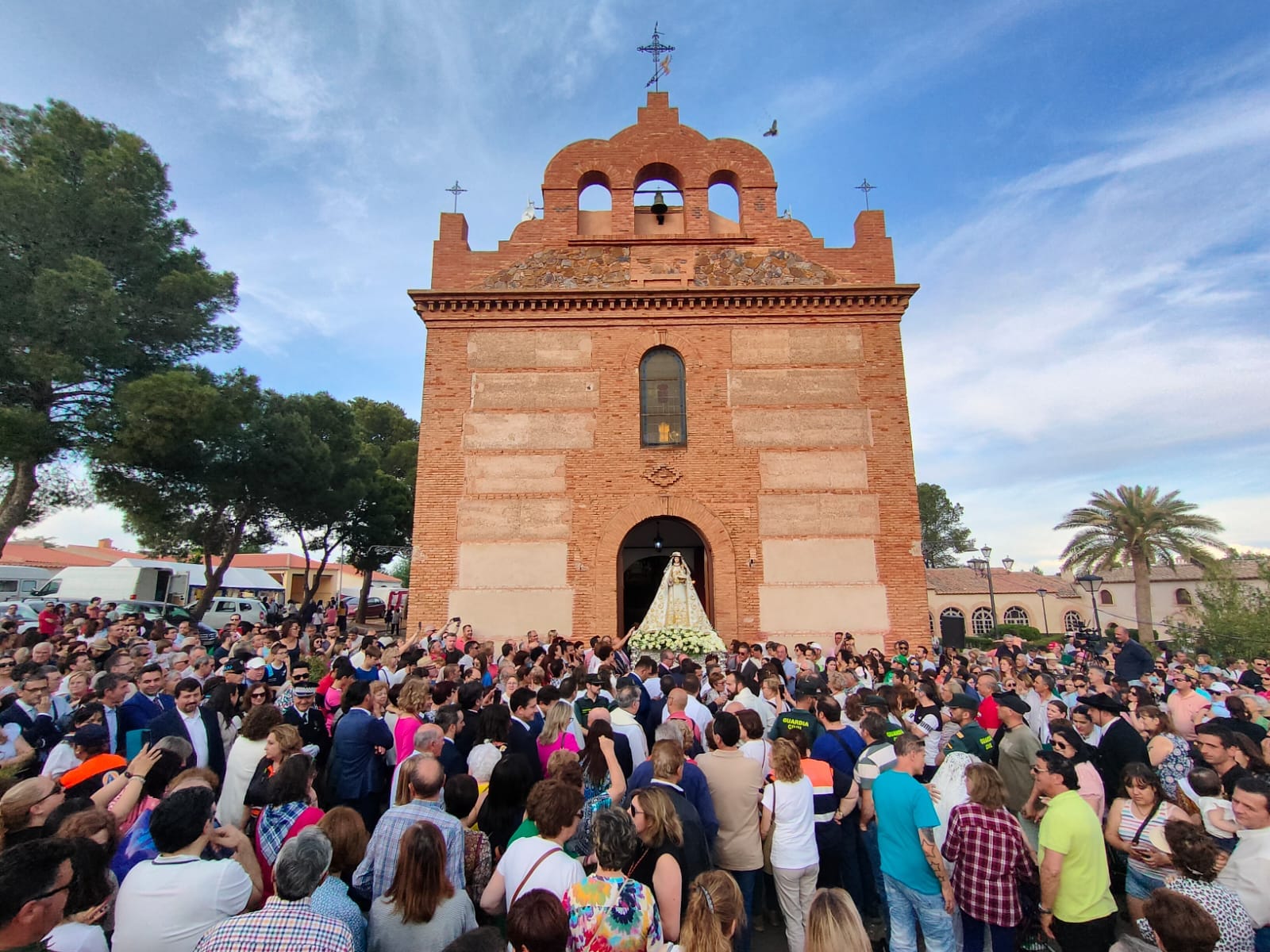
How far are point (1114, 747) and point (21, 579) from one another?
5241 cm

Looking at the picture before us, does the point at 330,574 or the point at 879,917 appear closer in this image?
the point at 879,917

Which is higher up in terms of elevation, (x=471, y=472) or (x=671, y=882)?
(x=471, y=472)

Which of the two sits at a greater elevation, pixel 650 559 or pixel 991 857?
pixel 650 559

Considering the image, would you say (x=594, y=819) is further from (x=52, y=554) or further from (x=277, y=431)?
(x=52, y=554)

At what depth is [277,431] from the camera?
84.5ft

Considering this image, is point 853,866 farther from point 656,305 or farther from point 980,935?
point 656,305

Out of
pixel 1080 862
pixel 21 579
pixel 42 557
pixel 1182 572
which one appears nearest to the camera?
pixel 1080 862

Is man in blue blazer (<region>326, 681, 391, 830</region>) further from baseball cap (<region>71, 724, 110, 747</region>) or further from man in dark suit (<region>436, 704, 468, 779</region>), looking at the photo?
baseball cap (<region>71, 724, 110, 747</region>)

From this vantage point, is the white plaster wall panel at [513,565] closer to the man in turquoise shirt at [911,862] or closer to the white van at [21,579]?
the man in turquoise shirt at [911,862]

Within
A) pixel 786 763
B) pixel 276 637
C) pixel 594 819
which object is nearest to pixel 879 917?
pixel 786 763

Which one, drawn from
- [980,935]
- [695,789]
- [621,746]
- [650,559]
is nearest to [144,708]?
[621,746]

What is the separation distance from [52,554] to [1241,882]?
3029 inches

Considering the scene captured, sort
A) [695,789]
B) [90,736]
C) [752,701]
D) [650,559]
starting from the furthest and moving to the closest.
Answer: [650,559] → [752,701] → [695,789] → [90,736]

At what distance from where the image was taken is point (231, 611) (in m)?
28.7
